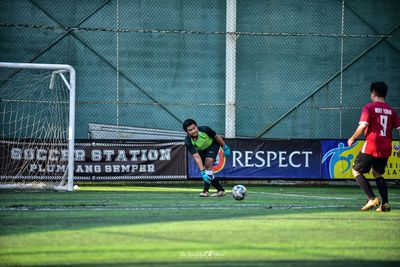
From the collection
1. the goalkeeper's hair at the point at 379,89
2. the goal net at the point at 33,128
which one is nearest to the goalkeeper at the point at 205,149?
the goalkeeper's hair at the point at 379,89

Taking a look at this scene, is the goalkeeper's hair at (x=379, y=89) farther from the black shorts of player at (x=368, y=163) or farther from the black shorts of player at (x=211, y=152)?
the black shorts of player at (x=211, y=152)

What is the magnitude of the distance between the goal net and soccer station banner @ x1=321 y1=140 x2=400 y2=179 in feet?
23.3

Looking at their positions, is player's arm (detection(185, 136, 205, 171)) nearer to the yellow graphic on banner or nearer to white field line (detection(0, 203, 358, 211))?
white field line (detection(0, 203, 358, 211))

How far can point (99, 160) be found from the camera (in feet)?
64.0

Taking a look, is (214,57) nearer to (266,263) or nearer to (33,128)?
(33,128)

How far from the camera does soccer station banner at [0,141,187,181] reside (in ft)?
61.1

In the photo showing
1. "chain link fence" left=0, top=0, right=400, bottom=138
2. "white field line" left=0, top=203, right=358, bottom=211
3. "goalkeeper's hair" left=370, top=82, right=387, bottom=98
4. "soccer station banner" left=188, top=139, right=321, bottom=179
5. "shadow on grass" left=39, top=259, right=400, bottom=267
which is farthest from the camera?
"chain link fence" left=0, top=0, right=400, bottom=138

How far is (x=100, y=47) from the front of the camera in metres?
22.2

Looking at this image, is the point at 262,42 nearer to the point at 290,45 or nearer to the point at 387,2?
the point at 290,45

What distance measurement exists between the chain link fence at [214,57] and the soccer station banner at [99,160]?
2483 mm

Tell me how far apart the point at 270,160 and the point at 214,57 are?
4.30 meters

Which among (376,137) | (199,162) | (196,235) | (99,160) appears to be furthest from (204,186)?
(196,235)

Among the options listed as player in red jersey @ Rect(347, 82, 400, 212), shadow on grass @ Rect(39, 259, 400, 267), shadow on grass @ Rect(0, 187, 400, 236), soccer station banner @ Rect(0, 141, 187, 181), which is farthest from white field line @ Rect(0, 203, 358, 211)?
soccer station banner @ Rect(0, 141, 187, 181)

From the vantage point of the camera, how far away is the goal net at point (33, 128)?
732 inches
